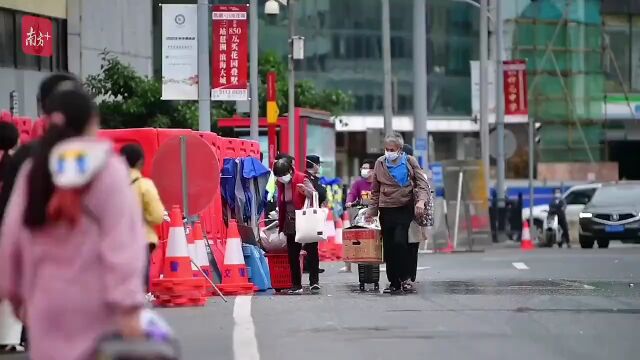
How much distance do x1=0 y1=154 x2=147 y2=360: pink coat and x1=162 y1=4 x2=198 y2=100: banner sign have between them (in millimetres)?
15935

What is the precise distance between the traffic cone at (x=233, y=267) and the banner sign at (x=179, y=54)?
5787mm

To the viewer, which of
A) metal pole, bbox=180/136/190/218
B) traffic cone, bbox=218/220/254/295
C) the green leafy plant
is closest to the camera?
metal pole, bbox=180/136/190/218

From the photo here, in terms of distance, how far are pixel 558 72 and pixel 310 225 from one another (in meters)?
45.8

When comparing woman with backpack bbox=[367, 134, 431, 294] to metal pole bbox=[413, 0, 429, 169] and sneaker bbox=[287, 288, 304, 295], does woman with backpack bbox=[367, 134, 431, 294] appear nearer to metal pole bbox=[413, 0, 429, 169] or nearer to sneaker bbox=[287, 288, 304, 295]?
sneaker bbox=[287, 288, 304, 295]

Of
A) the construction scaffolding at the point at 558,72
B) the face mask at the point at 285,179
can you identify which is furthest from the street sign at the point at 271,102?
the construction scaffolding at the point at 558,72

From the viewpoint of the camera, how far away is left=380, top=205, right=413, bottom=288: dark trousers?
52.2 ft

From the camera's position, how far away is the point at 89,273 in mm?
5555

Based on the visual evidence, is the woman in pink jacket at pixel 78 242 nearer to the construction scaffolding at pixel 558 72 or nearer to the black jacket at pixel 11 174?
the black jacket at pixel 11 174

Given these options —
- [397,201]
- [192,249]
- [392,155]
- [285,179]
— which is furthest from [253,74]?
[192,249]

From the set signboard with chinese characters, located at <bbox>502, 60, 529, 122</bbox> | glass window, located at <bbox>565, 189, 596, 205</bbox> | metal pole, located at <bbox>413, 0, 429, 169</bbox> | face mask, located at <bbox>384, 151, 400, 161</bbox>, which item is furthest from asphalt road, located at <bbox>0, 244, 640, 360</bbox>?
signboard with chinese characters, located at <bbox>502, 60, 529, 122</bbox>

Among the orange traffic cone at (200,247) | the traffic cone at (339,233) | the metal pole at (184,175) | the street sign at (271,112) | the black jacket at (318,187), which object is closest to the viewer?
the metal pole at (184,175)

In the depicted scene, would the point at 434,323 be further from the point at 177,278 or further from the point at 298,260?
the point at 298,260

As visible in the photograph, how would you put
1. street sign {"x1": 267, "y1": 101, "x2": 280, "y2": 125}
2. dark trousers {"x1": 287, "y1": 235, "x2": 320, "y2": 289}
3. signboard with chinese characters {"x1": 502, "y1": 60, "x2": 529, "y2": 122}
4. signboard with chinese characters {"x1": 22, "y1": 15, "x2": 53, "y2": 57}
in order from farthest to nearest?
signboard with chinese characters {"x1": 502, "y1": 60, "x2": 529, "y2": 122}
signboard with chinese characters {"x1": 22, "y1": 15, "x2": 53, "y2": 57}
street sign {"x1": 267, "y1": 101, "x2": 280, "y2": 125}
dark trousers {"x1": 287, "y1": 235, "x2": 320, "y2": 289}

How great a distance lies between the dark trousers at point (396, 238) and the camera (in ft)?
52.2
